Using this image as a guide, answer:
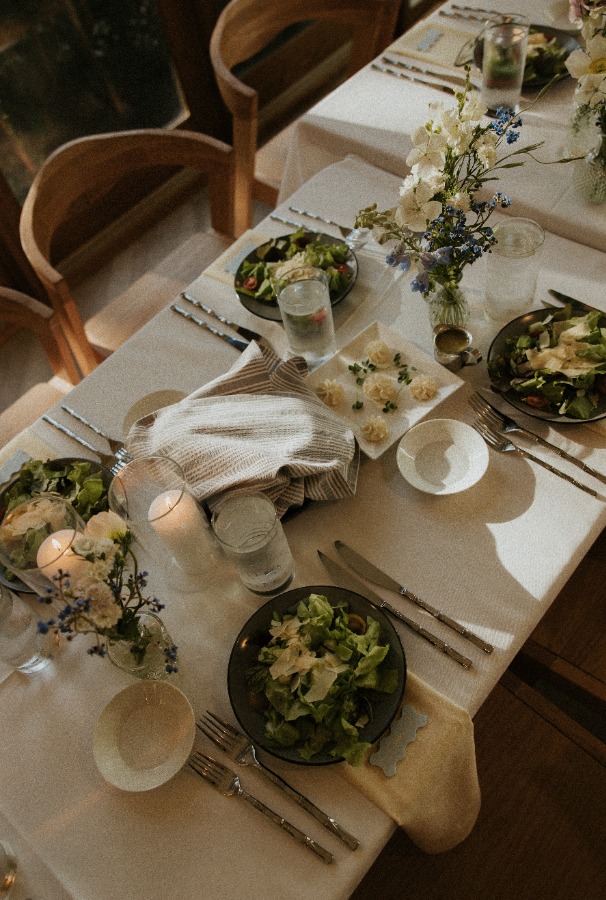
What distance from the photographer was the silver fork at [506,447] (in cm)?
128

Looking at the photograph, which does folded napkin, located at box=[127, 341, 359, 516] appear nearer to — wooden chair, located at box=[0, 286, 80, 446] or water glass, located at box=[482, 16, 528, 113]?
wooden chair, located at box=[0, 286, 80, 446]

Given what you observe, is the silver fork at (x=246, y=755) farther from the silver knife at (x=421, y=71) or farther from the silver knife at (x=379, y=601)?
the silver knife at (x=421, y=71)

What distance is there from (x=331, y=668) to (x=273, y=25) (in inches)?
81.2

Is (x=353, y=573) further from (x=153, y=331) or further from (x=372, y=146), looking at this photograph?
(x=372, y=146)

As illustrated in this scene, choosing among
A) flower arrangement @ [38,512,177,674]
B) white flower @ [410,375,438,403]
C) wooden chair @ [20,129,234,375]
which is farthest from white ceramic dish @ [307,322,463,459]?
wooden chair @ [20,129,234,375]

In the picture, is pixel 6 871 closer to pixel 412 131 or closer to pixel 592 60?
pixel 592 60

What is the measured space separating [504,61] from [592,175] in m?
0.40

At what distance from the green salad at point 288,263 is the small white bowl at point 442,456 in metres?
0.40

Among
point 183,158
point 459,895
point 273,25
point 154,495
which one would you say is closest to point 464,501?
point 154,495

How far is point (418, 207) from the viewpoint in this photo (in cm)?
121

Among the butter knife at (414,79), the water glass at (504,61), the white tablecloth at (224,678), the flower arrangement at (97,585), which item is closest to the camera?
the flower arrangement at (97,585)

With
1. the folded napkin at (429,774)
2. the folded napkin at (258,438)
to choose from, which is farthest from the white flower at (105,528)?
the folded napkin at (429,774)

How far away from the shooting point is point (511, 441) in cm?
134

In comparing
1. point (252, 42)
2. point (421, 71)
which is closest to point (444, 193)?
point (421, 71)
